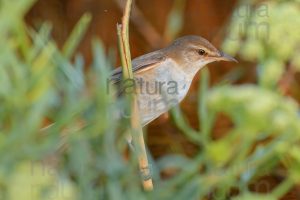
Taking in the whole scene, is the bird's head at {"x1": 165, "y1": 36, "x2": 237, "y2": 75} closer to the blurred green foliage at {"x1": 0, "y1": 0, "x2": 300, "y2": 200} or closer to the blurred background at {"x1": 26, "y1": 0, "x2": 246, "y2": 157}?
the blurred background at {"x1": 26, "y1": 0, "x2": 246, "y2": 157}

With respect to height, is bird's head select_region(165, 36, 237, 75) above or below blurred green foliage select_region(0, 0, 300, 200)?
below

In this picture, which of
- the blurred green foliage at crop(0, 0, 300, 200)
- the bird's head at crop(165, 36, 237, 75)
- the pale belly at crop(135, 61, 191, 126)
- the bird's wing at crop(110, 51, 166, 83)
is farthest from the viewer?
the bird's head at crop(165, 36, 237, 75)

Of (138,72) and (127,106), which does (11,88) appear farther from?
(138,72)

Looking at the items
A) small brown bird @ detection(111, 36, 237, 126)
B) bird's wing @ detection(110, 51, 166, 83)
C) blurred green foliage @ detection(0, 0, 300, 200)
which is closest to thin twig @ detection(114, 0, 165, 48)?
small brown bird @ detection(111, 36, 237, 126)

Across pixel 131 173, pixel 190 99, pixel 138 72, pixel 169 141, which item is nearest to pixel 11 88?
pixel 131 173

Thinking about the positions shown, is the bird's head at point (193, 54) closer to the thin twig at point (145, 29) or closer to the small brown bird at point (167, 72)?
the small brown bird at point (167, 72)

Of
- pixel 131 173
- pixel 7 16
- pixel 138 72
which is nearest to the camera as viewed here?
pixel 7 16

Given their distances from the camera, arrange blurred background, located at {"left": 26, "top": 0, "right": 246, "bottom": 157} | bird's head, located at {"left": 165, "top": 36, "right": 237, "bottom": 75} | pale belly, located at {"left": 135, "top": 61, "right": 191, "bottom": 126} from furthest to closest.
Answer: blurred background, located at {"left": 26, "top": 0, "right": 246, "bottom": 157} → bird's head, located at {"left": 165, "top": 36, "right": 237, "bottom": 75} → pale belly, located at {"left": 135, "top": 61, "right": 191, "bottom": 126}

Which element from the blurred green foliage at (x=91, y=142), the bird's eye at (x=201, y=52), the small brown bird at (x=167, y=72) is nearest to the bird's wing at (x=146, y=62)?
the small brown bird at (x=167, y=72)

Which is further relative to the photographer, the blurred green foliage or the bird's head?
the bird's head
